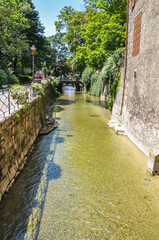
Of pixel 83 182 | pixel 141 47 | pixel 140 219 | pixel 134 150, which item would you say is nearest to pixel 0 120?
pixel 83 182

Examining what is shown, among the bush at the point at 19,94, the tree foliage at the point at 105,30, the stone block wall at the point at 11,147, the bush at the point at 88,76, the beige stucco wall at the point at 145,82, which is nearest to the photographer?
A: the stone block wall at the point at 11,147

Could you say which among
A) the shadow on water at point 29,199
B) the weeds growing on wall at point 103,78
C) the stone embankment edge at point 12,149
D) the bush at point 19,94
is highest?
the weeds growing on wall at point 103,78

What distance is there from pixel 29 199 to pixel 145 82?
274 inches

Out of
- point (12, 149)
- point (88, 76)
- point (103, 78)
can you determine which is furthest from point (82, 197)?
point (88, 76)

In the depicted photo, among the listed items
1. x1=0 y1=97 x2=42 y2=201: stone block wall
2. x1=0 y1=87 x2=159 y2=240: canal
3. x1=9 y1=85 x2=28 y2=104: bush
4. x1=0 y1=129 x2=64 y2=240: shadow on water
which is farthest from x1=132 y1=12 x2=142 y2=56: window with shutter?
x1=0 y1=129 x2=64 y2=240: shadow on water

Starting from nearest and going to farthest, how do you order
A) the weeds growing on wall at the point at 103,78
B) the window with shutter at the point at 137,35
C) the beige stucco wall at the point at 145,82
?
the beige stucco wall at the point at 145,82
the window with shutter at the point at 137,35
the weeds growing on wall at the point at 103,78

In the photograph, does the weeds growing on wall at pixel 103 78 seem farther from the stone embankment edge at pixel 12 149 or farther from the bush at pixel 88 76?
the stone embankment edge at pixel 12 149

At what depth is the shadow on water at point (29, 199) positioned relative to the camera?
15.1 ft

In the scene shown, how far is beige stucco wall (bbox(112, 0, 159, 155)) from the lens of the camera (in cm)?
779

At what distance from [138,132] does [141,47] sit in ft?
14.0

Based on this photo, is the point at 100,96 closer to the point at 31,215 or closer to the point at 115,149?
the point at 115,149

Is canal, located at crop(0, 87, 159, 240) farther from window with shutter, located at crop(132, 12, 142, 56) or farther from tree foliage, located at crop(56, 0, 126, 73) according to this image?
tree foliage, located at crop(56, 0, 126, 73)

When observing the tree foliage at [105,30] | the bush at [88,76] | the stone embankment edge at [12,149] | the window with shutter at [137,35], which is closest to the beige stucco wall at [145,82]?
the window with shutter at [137,35]

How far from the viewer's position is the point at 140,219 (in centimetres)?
497
